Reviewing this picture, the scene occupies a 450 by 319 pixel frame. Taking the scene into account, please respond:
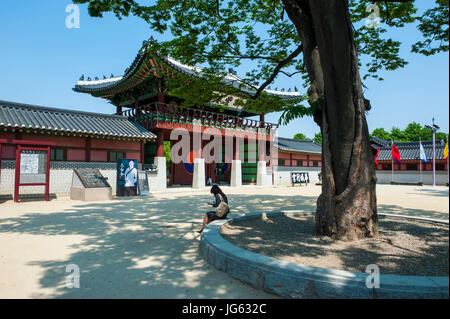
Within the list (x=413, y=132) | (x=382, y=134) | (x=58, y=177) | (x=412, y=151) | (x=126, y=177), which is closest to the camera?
(x=58, y=177)

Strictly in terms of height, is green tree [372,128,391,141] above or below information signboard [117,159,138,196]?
above

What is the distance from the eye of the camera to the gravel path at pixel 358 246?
325 centimetres

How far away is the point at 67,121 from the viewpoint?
13.4 metres

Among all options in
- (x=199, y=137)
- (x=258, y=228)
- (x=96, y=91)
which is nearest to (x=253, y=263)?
(x=258, y=228)

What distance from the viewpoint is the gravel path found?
3254mm

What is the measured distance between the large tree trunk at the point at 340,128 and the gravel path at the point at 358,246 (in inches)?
14.0

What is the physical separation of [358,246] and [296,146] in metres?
24.4

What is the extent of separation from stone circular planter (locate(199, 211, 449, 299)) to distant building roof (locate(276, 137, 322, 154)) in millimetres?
21160
